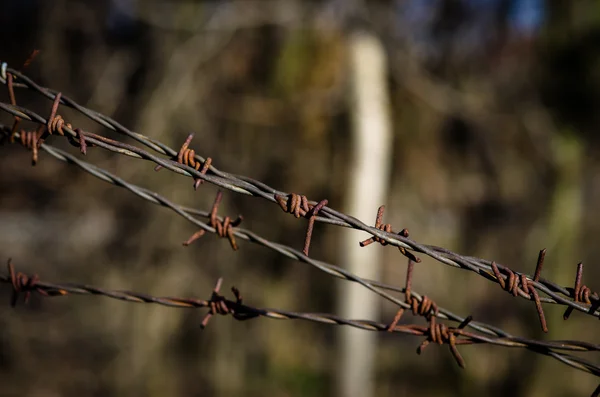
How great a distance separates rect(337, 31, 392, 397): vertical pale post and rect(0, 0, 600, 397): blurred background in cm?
6

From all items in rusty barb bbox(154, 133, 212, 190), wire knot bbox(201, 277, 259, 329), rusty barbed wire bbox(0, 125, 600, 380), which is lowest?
wire knot bbox(201, 277, 259, 329)

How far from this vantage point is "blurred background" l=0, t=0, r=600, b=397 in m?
6.21

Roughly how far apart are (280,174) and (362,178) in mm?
1824

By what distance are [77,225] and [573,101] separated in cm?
621

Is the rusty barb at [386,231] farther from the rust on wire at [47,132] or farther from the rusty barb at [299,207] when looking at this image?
the rust on wire at [47,132]

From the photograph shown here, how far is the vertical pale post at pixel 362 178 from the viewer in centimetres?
618

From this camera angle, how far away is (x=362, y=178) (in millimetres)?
6289

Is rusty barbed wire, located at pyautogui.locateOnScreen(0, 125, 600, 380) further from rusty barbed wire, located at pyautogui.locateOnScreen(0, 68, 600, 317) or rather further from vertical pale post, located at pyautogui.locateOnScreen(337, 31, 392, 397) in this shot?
vertical pale post, located at pyautogui.locateOnScreen(337, 31, 392, 397)

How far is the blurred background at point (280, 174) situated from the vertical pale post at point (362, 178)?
0.06 metres

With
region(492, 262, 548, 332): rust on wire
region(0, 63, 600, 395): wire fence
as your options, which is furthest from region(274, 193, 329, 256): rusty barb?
region(492, 262, 548, 332): rust on wire

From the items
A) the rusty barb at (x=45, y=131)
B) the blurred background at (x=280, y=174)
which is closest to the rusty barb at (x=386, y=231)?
the rusty barb at (x=45, y=131)

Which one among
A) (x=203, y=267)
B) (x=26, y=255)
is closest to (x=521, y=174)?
(x=203, y=267)

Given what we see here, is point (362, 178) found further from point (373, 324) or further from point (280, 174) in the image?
point (373, 324)

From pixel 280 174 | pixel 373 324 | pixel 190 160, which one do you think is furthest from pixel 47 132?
pixel 280 174
